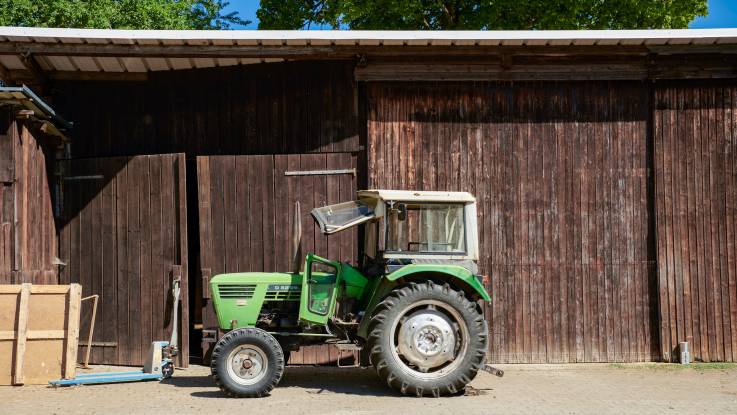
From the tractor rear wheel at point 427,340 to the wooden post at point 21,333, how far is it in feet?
13.6

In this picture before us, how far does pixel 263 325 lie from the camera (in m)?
10.0

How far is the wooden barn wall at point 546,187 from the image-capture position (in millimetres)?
11992

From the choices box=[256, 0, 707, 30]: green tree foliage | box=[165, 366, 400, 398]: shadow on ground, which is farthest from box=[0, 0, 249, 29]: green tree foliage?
box=[165, 366, 400, 398]: shadow on ground

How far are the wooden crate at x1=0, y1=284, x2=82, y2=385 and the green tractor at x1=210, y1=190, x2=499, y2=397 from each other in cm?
198

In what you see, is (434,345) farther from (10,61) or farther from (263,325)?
(10,61)

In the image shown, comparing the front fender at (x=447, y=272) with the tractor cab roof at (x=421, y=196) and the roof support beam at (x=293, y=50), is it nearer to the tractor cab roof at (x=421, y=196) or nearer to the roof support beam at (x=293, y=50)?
the tractor cab roof at (x=421, y=196)

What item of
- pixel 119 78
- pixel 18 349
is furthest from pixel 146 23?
pixel 18 349

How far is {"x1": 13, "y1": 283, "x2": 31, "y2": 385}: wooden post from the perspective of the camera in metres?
10.2

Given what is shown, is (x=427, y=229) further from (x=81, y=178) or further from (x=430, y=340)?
(x=81, y=178)

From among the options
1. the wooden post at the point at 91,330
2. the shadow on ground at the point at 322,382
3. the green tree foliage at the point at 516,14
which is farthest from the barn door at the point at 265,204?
the green tree foliage at the point at 516,14

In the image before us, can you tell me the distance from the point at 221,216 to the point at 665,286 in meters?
6.16

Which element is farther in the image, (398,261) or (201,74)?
(201,74)

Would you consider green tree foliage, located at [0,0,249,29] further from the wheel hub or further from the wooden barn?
the wheel hub

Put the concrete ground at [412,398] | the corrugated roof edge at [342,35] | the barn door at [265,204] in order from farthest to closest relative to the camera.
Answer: the barn door at [265,204]
the corrugated roof edge at [342,35]
the concrete ground at [412,398]
